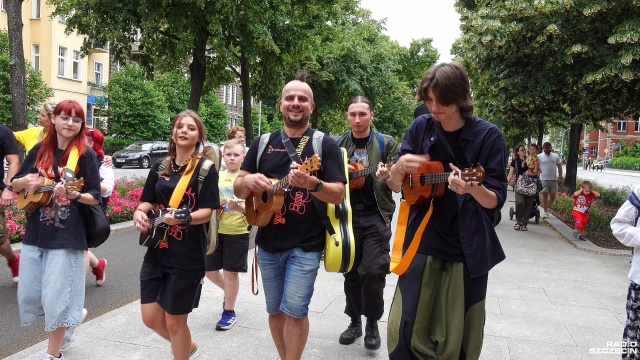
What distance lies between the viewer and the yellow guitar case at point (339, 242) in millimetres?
3520

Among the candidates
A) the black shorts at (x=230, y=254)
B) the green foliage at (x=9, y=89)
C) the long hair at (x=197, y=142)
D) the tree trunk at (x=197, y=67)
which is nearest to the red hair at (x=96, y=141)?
the black shorts at (x=230, y=254)

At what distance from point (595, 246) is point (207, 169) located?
9277 millimetres

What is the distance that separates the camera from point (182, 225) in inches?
141

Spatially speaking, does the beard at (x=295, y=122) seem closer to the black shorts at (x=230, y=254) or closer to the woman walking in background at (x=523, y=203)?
the black shorts at (x=230, y=254)

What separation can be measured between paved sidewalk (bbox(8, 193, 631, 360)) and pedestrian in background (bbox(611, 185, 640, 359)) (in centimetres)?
85

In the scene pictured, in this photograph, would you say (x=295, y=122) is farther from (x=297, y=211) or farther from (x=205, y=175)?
(x=205, y=175)

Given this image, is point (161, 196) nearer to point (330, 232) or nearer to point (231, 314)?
point (330, 232)

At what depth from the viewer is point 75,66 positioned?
126ft

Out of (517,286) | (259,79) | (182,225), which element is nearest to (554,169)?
(517,286)

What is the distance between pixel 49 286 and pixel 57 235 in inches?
13.7

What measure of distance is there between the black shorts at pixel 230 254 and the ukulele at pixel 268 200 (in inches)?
62.2

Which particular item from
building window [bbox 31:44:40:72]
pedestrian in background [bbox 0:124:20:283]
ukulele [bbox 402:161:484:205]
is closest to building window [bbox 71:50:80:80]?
building window [bbox 31:44:40:72]

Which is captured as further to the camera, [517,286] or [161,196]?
[517,286]

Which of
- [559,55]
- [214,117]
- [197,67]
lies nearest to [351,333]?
[559,55]
